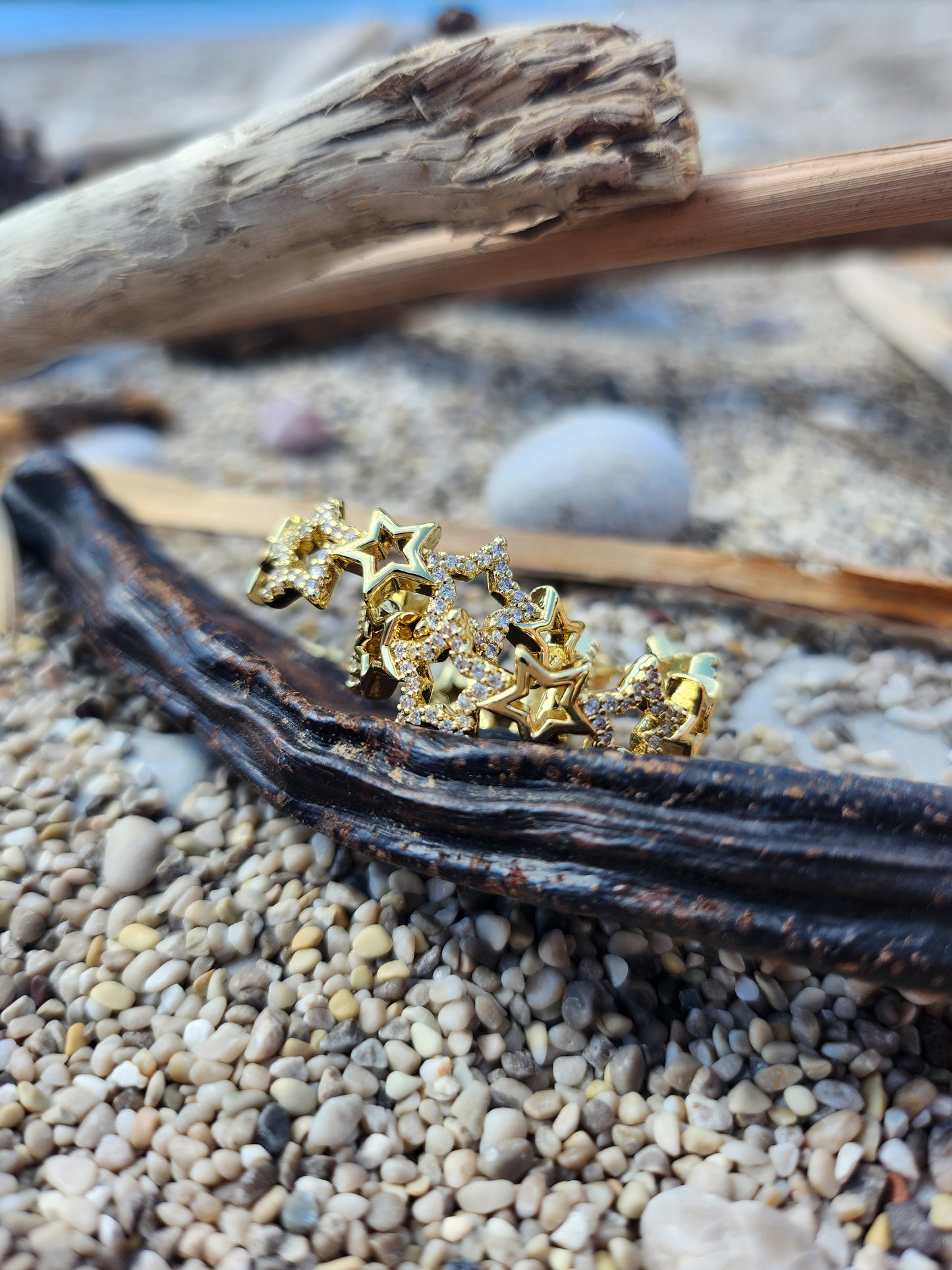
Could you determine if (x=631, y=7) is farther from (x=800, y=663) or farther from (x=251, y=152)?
(x=800, y=663)

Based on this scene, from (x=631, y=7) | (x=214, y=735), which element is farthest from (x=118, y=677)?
(x=631, y=7)

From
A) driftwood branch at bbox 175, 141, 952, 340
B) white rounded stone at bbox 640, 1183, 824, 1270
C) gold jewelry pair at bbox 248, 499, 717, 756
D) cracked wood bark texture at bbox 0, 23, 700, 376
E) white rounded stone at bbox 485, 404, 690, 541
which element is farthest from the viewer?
white rounded stone at bbox 485, 404, 690, 541

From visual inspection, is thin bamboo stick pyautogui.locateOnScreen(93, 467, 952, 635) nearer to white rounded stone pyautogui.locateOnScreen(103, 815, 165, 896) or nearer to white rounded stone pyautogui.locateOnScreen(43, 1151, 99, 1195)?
white rounded stone pyautogui.locateOnScreen(103, 815, 165, 896)

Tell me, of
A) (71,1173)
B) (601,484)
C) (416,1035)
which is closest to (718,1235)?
(416,1035)

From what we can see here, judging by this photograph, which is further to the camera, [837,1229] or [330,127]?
[330,127]

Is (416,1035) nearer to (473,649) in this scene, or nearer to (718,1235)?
(718,1235)

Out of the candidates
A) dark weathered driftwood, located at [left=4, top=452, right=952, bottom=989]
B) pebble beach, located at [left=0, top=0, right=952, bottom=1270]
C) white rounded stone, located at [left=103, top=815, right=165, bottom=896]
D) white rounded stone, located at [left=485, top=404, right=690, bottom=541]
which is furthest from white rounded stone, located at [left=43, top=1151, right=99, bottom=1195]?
white rounded stone, located at [left=485, top=404, right=690, bottom=541]

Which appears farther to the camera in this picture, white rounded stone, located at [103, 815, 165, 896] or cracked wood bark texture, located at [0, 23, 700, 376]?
cracked wood bark texture, located at [0, 23, 700, 376]
